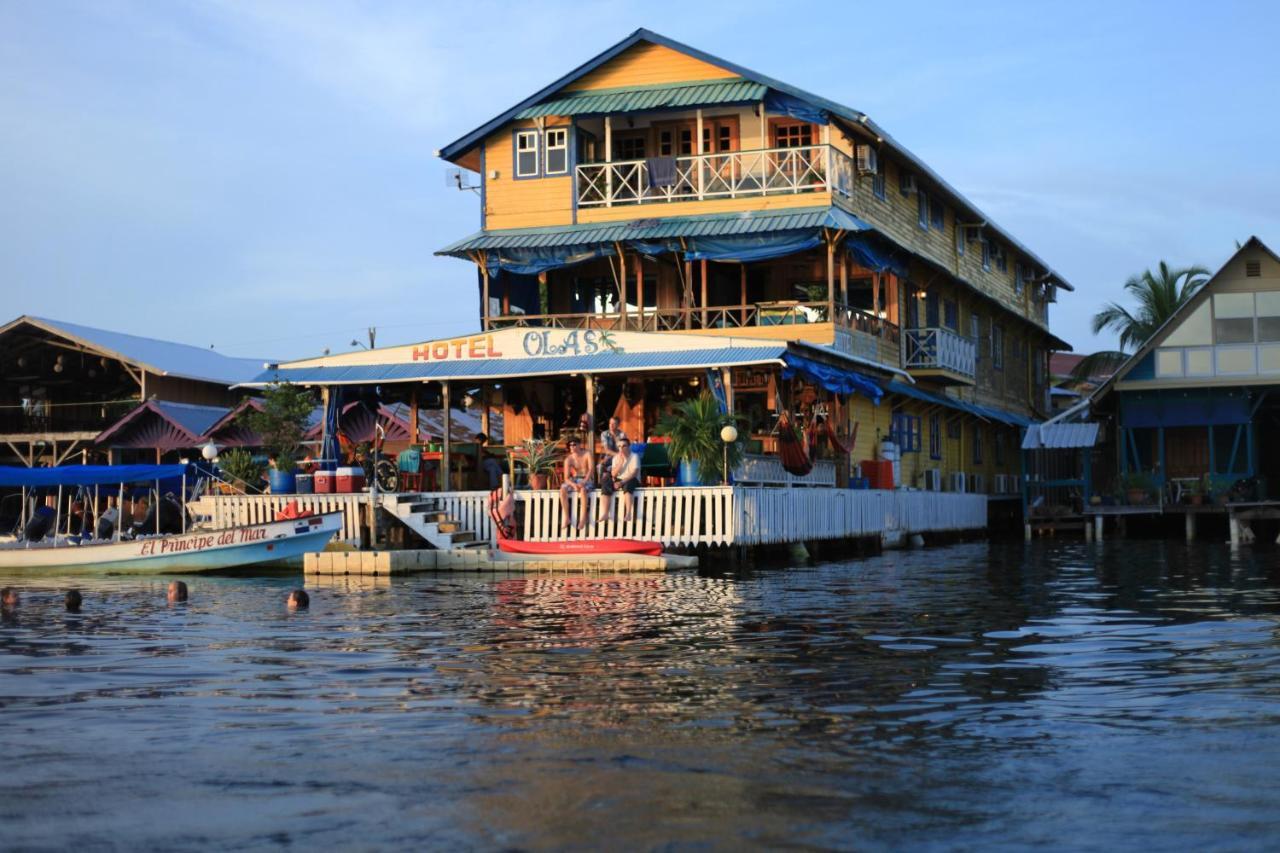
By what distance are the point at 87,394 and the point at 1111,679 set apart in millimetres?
47482

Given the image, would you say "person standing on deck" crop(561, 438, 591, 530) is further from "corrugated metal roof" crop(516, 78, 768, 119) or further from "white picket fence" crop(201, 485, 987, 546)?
"corrugated metal roof" crop(516, 78, 768, 119)

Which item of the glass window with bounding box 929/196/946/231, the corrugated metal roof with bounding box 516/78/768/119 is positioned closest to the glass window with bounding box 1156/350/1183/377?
the glass window with bounding box 929/196/946/231

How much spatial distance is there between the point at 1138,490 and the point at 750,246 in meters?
12.1

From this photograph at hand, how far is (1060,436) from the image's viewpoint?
3903 centimetres

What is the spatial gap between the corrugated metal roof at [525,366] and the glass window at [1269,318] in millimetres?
17878

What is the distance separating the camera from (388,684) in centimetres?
1095

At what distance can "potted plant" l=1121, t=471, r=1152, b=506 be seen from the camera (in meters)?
36.7

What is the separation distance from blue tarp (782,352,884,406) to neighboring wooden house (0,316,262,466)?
1095 inches

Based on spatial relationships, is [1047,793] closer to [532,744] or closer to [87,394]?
[532,744]

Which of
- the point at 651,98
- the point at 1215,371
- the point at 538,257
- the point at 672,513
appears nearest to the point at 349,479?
the point at 672,513

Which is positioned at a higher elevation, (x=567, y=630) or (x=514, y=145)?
(x=514, y=145)

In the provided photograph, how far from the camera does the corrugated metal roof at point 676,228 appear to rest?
31562mm

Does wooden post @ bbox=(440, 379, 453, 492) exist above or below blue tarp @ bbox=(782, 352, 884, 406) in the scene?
below

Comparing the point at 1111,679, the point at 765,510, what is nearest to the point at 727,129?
the point at 765,510
